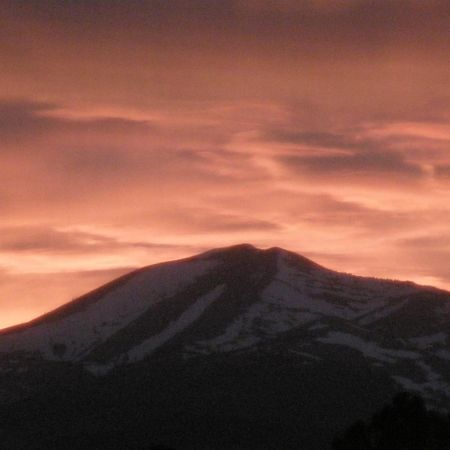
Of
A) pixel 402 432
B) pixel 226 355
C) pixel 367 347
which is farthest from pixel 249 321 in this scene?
pixel 402 432

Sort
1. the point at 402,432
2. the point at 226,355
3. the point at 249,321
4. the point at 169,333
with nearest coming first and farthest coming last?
the point at 402,432 → the point at 226,355 → the point at 169,333 → the point at 249,321

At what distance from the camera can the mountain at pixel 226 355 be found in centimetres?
14938

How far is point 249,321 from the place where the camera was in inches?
6791

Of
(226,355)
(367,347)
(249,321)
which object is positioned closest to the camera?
(367,347)

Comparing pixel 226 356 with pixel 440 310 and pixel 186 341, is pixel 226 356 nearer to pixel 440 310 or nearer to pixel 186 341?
pixel 186 341

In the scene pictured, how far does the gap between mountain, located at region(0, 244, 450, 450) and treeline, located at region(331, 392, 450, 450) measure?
7837cm

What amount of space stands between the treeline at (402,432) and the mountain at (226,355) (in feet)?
257

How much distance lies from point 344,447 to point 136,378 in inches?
4171

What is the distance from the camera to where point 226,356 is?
16425cm

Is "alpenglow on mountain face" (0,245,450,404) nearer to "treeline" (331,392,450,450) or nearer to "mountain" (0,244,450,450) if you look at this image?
"mountain" (0,244,450,450)

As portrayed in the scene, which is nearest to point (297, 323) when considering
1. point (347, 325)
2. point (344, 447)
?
point (347, 325)

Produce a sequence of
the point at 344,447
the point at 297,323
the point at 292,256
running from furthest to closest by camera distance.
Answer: the point at 292,256, the point at 297,323, the point at 344,447

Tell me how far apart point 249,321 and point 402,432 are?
114 metres

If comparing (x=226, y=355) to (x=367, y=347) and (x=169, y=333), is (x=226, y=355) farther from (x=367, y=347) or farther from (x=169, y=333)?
(x=367, y=347)
